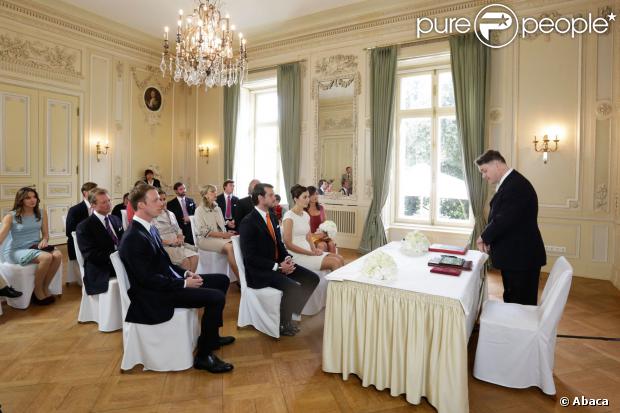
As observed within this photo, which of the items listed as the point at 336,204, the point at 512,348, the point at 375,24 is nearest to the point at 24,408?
the point at 512,348

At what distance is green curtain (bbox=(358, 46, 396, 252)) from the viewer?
7062 mm

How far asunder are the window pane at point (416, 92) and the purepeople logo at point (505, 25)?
84cm

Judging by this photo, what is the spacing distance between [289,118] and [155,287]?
5948mm

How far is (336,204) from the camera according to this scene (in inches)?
308

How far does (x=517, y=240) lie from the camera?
3119mm

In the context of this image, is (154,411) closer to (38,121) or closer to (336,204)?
(336,204)

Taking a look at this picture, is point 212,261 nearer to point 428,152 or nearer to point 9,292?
point 9,292

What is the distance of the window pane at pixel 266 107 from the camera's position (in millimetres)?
9148

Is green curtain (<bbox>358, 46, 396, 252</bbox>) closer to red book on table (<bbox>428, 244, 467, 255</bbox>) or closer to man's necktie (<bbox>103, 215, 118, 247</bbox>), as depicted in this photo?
red book on table (<bbox>428, 244, 467, 255</bbox>)

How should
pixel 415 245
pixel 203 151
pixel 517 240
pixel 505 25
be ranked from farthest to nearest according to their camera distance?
pixel 203 151 → pixel 505 25 → pixel 415 245 → pixel 517 240

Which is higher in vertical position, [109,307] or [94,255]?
[94,255]

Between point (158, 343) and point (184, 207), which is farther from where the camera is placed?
point (184, 207)

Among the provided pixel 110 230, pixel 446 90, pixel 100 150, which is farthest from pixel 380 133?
pixel 100 150

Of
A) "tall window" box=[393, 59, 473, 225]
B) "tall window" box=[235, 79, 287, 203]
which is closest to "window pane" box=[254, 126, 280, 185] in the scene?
"tall window" box=[235, 79, 287, 203]
